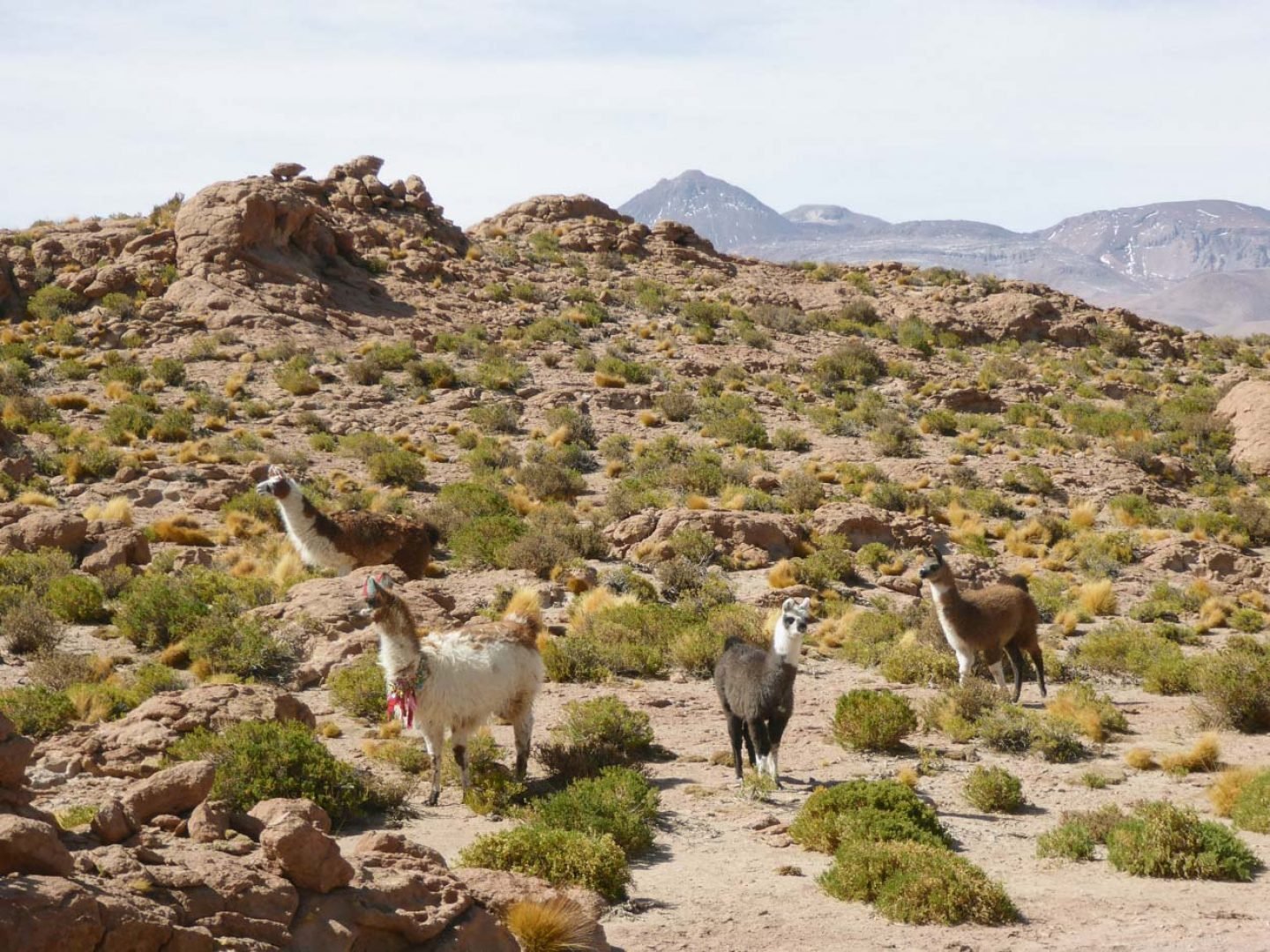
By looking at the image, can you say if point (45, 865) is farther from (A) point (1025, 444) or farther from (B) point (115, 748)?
(A) point (1025, 444)

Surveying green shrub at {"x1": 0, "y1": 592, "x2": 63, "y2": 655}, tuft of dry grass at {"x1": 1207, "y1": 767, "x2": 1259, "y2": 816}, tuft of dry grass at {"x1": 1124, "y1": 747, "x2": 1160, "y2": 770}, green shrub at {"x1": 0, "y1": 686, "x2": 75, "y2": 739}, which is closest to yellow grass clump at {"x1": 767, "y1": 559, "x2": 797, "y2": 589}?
tuft of dry grass at {"x1": 1124, "y1": 747, "x2": 1160, "y2": 770}

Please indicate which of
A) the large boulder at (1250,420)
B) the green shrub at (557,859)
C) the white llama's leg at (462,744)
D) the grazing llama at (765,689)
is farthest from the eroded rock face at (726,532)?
the large boulder at (1250,420)

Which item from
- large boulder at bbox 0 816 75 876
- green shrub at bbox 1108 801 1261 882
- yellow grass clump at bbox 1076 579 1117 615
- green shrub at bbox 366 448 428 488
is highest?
large boulder at bbox 0 816 75 876

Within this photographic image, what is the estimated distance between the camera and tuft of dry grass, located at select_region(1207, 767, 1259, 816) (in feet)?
29.7

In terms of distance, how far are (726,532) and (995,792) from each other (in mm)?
10577

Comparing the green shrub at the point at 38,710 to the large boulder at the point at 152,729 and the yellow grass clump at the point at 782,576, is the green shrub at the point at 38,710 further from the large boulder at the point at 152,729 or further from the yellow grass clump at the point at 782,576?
the yellow grass clump at the point at 782,576

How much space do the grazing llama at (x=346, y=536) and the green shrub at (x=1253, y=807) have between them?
418 inches

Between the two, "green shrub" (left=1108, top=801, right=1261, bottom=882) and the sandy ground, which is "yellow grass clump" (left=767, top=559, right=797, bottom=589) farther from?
"green shrub" (left=1108, top=801, right=1261, bottom=882)

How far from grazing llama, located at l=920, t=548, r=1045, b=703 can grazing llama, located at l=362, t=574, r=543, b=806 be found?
18.0 ft

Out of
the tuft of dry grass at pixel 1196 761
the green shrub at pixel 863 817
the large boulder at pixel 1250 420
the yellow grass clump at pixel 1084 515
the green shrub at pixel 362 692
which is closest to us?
the green shrub at pixel 863 817

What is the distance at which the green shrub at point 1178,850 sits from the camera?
7617mm

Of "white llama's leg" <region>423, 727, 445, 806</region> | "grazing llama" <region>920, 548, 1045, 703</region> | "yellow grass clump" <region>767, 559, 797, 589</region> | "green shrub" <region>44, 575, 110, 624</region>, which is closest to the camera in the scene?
"white llama's leg" <region>423, 727, 445, 806</region>

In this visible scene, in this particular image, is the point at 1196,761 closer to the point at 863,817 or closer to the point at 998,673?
the point at 998,673

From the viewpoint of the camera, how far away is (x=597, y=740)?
10422mm
